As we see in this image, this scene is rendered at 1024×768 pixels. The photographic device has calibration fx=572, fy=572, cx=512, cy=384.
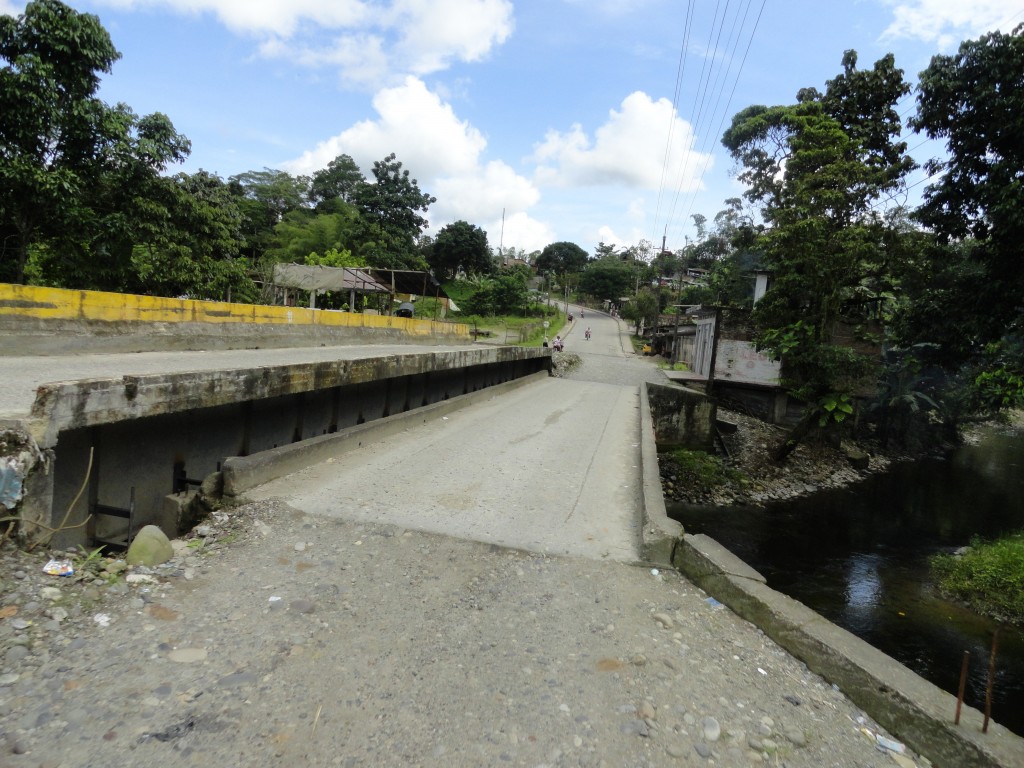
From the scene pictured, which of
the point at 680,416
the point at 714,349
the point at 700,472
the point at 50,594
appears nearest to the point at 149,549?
the point at 50,594

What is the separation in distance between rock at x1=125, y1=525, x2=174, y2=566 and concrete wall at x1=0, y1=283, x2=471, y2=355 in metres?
4.61

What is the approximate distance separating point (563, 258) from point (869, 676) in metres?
96.3

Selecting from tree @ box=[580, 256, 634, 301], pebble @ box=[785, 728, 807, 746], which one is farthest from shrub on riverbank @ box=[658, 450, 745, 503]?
tree @ box=[580, 256, 634, 301]

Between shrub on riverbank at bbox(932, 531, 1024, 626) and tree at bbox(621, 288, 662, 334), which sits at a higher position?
tree at bbox(621, 288, 662, 334)

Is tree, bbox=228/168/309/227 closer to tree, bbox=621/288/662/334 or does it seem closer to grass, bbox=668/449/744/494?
tree, bbox=621/288/662/334

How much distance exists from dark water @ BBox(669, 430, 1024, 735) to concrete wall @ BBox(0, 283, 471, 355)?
10.7 metres

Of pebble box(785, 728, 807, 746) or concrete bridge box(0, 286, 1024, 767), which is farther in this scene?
concrete bridge box(0, 286, 1024, 767)

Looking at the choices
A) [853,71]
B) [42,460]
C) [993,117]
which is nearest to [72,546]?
[42,460]

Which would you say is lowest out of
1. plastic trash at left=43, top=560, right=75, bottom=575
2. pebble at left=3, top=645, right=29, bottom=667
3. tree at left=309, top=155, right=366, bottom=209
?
pebble at left=3, top=645, right=29, bottom=667

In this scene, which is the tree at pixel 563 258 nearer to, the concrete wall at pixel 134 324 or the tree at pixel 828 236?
the tree at pixel 828 236

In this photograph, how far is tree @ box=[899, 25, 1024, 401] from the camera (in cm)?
1129

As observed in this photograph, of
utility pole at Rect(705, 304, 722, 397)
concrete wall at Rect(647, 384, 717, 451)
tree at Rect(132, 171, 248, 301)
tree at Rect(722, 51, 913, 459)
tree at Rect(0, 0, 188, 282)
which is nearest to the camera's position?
tree at Rect(0, 0, 188, 282)

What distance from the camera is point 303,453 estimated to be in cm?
579

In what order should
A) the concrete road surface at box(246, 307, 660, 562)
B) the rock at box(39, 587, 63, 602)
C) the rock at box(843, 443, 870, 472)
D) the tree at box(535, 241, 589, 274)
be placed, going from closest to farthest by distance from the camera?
the rock at box(39, 587, 63, 602) → the concrete road surface at box(246, 307, 660, 562) → the rock at box(843, 443, 870, 472) → the tree at box(535, 241, 589, 274)
